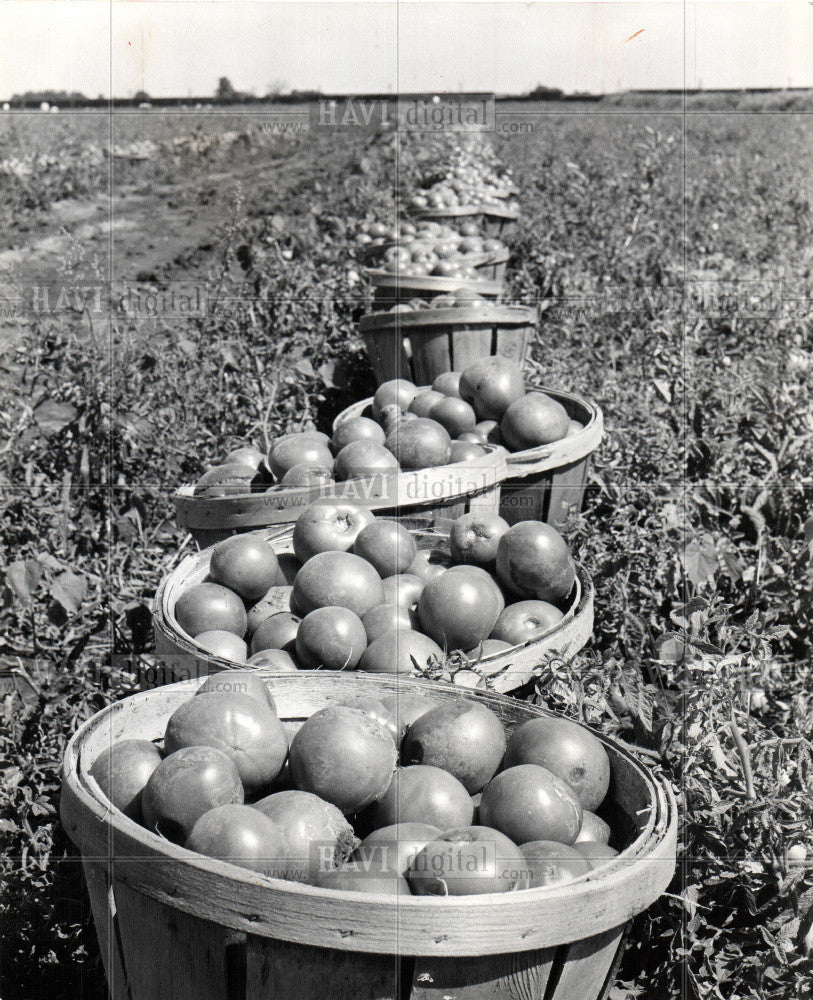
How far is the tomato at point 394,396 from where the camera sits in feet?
17.7

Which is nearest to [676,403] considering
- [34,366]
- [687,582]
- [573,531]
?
[573,531]

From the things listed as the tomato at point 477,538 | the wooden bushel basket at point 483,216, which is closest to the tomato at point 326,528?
the tomato at point 477,538

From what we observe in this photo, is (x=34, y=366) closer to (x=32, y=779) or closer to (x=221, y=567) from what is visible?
(x=221, y=567)

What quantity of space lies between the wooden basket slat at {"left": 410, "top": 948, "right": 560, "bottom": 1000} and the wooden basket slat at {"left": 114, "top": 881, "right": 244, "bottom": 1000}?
34cm

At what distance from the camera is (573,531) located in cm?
432

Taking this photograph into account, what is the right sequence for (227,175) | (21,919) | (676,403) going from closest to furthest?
1. (21,919)
2. (676,403)
3. (227,175)

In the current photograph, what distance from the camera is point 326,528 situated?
3576mm

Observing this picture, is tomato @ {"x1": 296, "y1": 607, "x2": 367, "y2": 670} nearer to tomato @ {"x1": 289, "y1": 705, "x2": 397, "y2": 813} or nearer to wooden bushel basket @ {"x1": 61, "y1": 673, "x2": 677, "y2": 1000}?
tomato @ {"x1": 289, "y1": 705, "x2": 397, "y2": 813}

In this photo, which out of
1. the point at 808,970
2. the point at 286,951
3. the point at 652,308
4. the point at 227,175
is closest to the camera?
the point at 286,951

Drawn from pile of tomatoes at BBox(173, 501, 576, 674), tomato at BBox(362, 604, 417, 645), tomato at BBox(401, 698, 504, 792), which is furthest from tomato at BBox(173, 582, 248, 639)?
tomato at BBox(401, 698, 504, 792)

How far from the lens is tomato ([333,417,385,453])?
14.8 feet

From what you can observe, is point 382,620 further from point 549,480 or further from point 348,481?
point 549,480

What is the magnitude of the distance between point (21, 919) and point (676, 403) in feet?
14.0

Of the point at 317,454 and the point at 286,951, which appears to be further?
the point at 317,454
